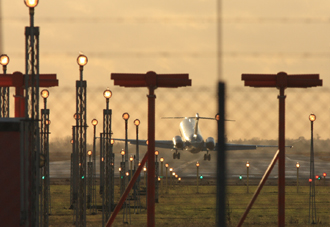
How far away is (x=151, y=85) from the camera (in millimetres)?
12531

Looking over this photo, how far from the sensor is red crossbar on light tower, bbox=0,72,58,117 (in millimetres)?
16438

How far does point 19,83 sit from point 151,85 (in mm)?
5522

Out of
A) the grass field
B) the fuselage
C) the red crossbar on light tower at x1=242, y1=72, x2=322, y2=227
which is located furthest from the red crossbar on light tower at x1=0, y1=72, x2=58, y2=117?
the fuselage

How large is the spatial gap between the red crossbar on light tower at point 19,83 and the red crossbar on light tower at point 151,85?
4.55 metres

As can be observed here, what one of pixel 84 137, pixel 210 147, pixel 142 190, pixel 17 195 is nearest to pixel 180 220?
pixel 84 137

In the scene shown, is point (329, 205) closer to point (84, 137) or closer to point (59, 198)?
point (59, 198)

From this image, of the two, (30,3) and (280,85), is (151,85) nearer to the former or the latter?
(280,85)

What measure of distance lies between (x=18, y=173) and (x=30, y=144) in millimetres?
1402

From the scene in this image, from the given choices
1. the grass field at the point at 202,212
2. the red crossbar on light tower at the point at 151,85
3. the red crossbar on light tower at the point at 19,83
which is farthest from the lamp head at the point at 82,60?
the grass field at the point at 202,212

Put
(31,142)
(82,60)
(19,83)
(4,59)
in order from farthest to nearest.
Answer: (4,59) < (19,83) < (82,60) < (31,142)

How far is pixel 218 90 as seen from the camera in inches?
311

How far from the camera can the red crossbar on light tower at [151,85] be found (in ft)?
40.4

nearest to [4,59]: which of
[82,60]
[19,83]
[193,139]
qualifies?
[19,83]

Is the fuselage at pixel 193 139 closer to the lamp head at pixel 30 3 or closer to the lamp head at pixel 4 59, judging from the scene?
the lamp head at pixel 4 59
